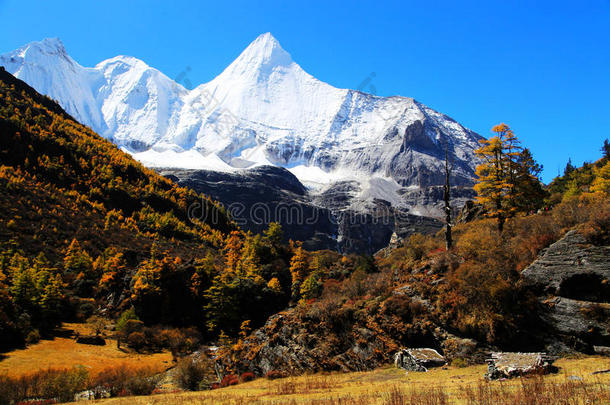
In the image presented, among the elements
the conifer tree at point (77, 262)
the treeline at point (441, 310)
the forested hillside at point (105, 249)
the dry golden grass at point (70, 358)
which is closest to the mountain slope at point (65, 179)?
the forested hillside at point (105, 249)

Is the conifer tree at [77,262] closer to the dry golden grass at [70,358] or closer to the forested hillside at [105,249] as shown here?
the forested hillside at [105,249]

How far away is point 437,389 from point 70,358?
33563 mm

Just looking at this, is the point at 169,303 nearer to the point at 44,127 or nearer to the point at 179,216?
the point at 179,216

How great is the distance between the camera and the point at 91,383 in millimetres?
22188

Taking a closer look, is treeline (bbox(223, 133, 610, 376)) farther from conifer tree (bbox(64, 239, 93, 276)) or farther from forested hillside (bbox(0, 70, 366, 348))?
conifer tree (bbox(64, 239, 93, 276))

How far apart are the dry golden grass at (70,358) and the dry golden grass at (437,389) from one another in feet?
57.5

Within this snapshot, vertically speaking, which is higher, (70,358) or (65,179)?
(65,179)

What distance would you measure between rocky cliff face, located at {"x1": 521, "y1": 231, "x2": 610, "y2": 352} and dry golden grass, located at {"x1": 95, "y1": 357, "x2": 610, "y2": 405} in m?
1.35

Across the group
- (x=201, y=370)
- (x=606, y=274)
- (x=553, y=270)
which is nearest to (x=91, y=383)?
(x=201, y=370)

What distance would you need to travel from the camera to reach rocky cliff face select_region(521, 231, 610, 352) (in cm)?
1588

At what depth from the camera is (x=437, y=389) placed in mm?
12672

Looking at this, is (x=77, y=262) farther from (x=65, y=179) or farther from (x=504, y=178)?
(x=504, y=178)

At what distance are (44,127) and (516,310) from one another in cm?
15638

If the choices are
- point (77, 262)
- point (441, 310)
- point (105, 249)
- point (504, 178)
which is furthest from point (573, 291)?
point (105, 249)
